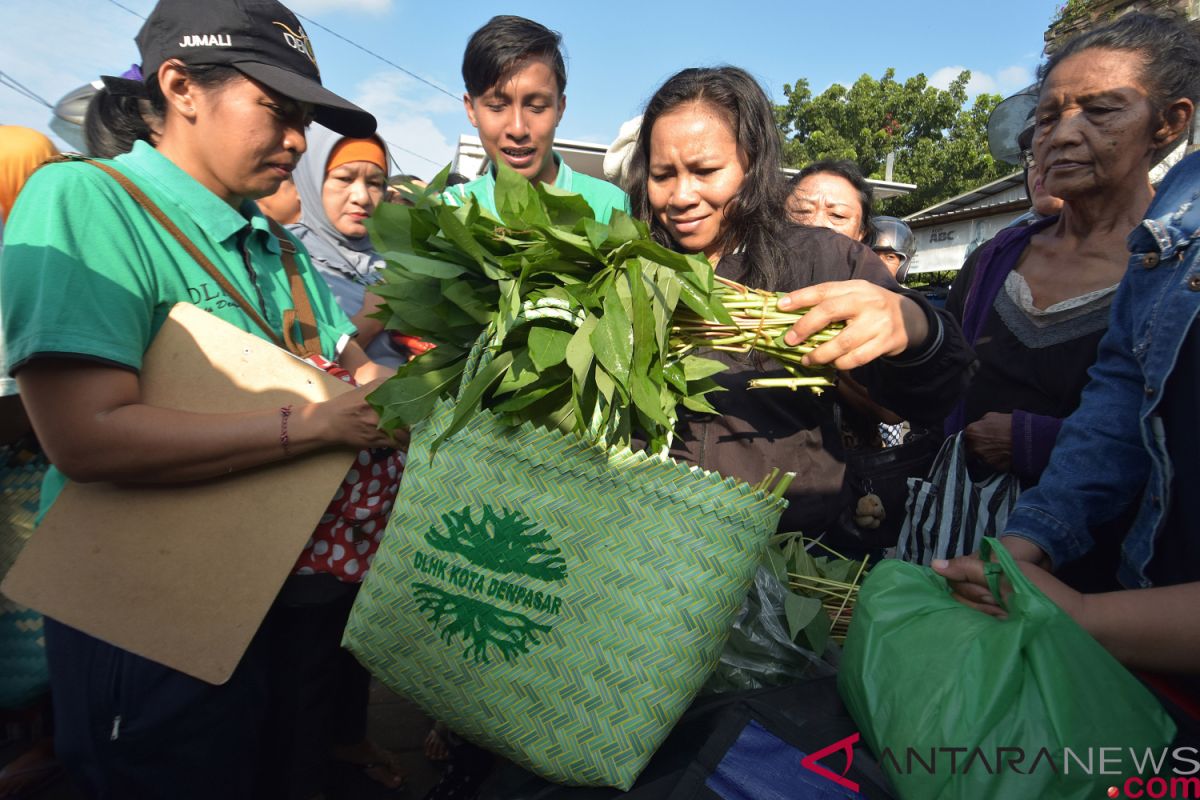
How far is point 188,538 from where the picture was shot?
147 centimetres

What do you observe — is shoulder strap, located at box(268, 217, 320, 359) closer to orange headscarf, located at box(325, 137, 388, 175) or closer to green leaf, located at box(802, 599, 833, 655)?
green leaf, located at box(802, 599, 833, 655)

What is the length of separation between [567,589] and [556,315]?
46 centimetres

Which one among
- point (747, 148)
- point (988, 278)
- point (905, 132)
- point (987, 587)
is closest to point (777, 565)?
point (987, 587)

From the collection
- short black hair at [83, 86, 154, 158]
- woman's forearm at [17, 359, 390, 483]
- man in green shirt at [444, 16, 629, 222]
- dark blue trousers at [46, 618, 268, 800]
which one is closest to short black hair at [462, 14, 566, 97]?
man in green shirt at [444, 16, 629, 222]

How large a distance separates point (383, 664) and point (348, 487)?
58 centimetres

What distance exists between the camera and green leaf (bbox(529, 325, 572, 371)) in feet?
3.72

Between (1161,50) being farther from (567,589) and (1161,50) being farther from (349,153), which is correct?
(349,153)

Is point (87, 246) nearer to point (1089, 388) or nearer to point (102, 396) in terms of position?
point (102, 396)

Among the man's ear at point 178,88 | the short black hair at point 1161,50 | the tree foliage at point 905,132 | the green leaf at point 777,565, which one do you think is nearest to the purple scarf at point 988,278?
the short black hair at point 1161,50

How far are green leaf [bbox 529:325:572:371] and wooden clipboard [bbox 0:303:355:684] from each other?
25.4 inches

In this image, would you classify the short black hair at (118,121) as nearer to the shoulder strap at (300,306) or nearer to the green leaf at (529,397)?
the shoulder strap at (300,306)

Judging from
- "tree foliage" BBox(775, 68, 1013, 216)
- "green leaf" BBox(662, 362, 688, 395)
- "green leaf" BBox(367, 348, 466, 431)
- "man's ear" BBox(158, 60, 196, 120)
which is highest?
"tree foliage" BBox(775, 68, 1013, 216)

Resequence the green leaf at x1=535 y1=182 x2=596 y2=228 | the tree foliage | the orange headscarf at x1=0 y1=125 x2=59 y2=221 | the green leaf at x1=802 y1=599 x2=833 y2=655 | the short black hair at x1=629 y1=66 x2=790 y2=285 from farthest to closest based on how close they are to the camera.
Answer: the tree foliage < the orange headscarf at x1=0 y1=125 x2=59 y2=221 < the short black hair at x1=629 y1=66 x2=790 y2=285 < the green leaf at x1=802 y1=599 x2=833 y2=655 < the green leaf at x1=535 y1=182 x2=596 y2=228

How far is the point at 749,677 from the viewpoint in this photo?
1379 millimetres
